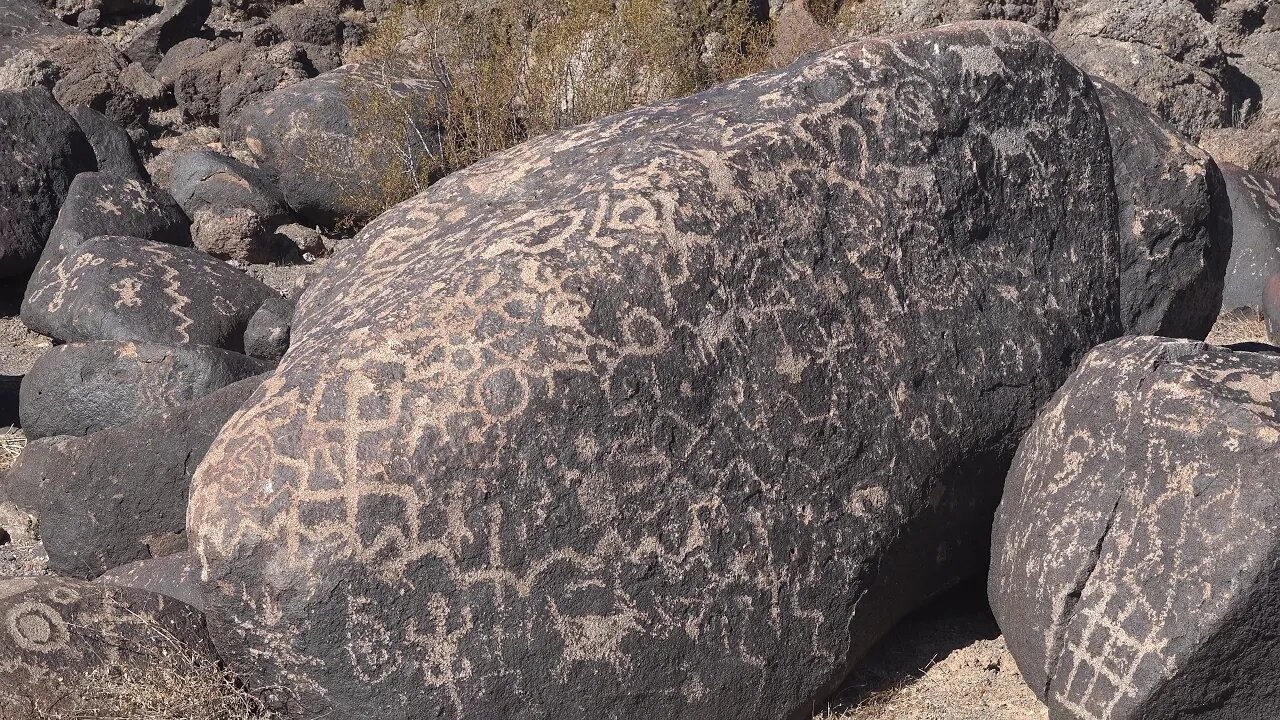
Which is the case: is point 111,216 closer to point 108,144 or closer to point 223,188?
point 223,188

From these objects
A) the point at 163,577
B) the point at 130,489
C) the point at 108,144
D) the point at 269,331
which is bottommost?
the point at 108,144

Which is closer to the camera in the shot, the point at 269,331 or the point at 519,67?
the point at 269,331

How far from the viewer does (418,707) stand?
2.62m

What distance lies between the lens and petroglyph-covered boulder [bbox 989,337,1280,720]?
2523 millimetres

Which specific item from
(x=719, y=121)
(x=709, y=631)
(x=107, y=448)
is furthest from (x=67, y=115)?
(x=709, y=631)

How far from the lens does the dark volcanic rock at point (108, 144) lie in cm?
759

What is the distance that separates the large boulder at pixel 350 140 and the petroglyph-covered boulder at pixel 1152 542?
5130 mm

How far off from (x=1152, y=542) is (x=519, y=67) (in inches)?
222

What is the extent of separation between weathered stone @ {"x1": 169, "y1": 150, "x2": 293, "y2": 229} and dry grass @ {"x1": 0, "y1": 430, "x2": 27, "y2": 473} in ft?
8.52

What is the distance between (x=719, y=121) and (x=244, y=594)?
154 cm

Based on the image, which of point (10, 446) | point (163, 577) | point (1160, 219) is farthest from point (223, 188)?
point (1160, 219)

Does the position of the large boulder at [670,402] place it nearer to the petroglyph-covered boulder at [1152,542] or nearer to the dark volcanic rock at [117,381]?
the petroglyph-covered boulder at [1152,542]

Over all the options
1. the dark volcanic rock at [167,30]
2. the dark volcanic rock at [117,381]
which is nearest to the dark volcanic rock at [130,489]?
the dark volcanic rock at [117,381]

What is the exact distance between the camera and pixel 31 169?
711cm
